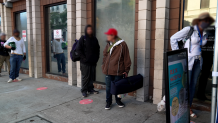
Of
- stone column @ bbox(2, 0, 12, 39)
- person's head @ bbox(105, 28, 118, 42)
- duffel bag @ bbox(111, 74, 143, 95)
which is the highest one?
stone column @ bbox(2, 0, 12, 39)

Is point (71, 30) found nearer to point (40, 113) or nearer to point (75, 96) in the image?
point (75, 96)

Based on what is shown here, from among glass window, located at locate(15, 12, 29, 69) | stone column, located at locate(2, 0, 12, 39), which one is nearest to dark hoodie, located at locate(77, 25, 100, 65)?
glass window, located at locate(15, 12, 29, 69)

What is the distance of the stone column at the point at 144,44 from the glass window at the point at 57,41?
11.8ft

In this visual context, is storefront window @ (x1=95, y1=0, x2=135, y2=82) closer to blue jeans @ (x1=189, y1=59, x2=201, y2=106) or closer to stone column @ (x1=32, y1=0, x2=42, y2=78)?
blue jeans @ (x1=189, y1=59, x2=201, y2=106)

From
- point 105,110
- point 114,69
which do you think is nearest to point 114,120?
point 105,110

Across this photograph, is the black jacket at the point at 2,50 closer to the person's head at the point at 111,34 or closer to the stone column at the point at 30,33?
the stone column at the point at 30,33

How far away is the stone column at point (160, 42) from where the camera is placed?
13.8ft

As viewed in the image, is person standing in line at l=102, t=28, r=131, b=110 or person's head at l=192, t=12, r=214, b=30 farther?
person standing in line at l=102, t=28, r=131, b=110

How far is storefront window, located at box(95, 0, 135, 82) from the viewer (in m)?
5.14

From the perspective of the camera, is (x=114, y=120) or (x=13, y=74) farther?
(x=13, y=74)

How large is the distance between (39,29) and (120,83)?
208 inches

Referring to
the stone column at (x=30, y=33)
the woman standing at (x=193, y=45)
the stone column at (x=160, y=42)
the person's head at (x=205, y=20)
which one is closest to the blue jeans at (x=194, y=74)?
the woman standing at (x=193, y=45)

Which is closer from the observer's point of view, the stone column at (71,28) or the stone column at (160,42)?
the stone column at (160,42)

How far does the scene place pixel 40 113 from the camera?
13.1 ft
